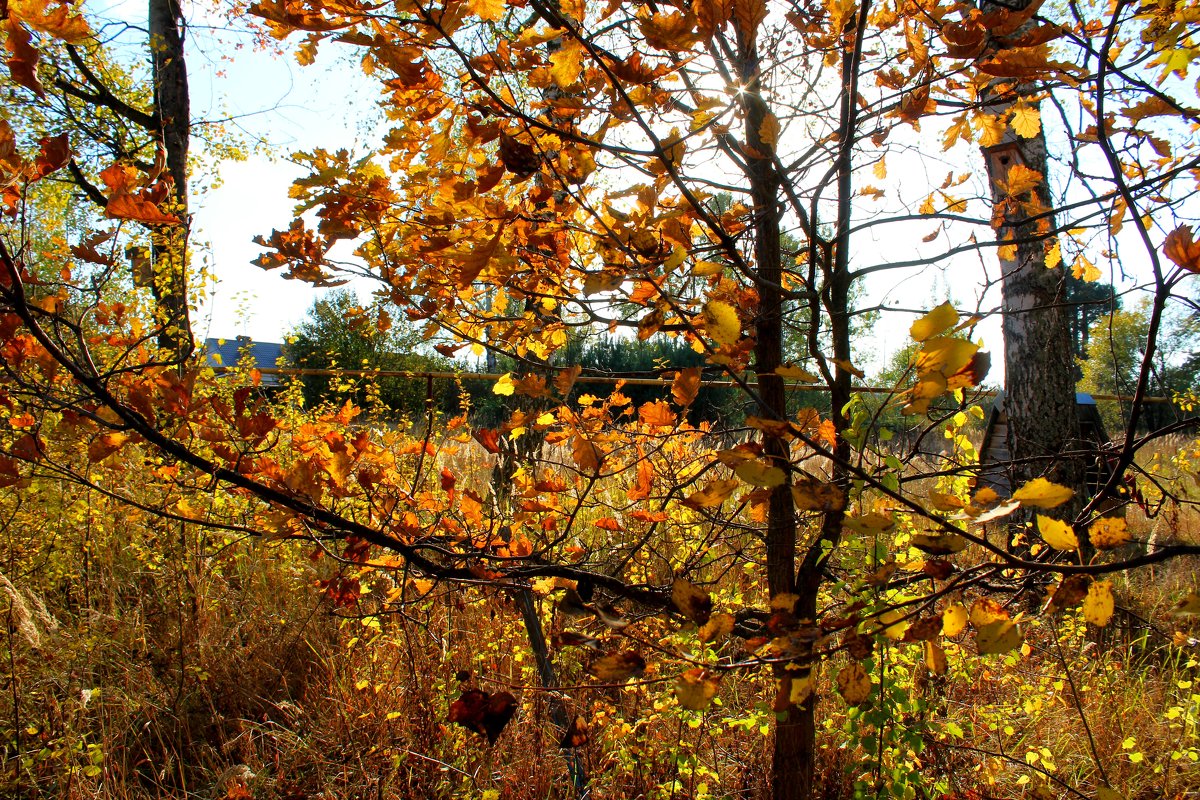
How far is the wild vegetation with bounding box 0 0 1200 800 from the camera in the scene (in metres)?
0.73

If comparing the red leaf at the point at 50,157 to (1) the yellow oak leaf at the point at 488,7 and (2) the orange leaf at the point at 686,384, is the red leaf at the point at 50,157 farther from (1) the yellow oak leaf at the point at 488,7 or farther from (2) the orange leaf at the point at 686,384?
(2) the orange leaf at the point at 686,384

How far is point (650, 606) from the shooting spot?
3.61 feet

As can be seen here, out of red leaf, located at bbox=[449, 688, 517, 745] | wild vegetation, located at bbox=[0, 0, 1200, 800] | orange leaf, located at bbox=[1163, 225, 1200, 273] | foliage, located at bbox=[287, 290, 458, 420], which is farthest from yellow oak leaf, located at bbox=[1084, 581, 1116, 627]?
foliage, located at bbox=[287, 290, 458, 420]

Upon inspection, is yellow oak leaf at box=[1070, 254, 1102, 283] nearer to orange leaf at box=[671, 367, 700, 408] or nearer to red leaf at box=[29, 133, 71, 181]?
orange leaf at box=[671, 367, 700, 408]

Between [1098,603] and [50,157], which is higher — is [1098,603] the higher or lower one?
the lower one

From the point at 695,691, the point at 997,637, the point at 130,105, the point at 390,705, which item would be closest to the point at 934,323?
the point at 997,637

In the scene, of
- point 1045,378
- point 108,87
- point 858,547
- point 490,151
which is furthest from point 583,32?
point 108,87

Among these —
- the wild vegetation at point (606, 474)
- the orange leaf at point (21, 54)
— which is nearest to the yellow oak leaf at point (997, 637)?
the wild vegetation at point (606, 474)

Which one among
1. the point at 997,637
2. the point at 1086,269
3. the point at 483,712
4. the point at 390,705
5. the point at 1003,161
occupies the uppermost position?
the point at 1003,161

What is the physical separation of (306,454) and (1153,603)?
13.0 ft

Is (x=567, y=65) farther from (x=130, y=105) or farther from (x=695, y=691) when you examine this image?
(x=130, y=105)

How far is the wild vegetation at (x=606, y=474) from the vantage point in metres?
0.73

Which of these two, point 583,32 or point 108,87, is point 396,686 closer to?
point 583,32

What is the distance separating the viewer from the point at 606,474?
3.51 ft
